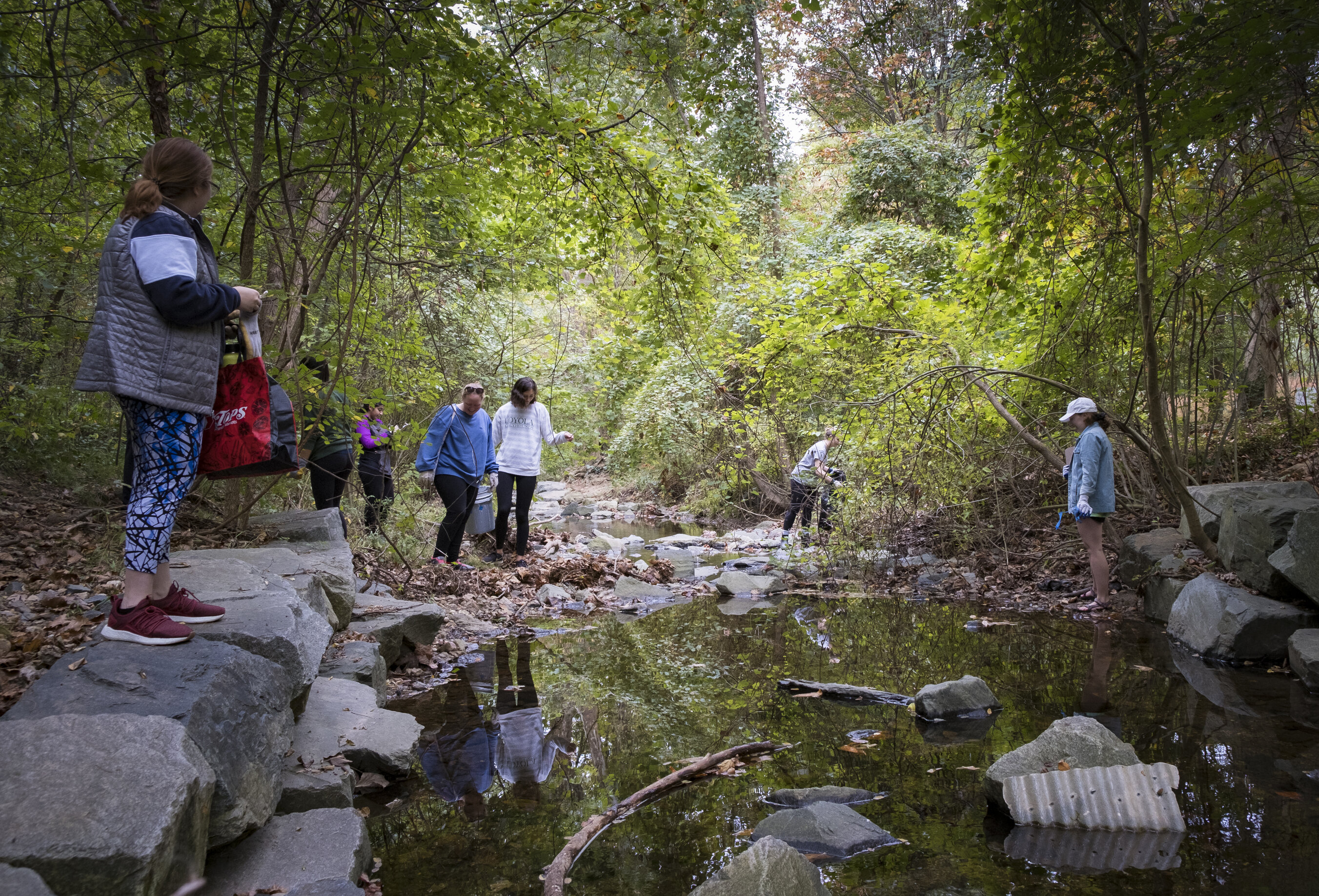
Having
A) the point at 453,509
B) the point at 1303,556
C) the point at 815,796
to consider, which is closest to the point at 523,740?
the point at 815,796

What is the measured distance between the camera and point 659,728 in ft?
13.7

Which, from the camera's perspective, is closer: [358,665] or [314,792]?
[314,792]

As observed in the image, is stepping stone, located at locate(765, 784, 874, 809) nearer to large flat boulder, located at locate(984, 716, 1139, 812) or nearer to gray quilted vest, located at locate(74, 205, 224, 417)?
large flat boulder, located at locate(984, 716, 1139, 812)

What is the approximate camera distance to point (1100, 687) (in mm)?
4742

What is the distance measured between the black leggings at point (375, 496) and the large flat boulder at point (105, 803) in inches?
197

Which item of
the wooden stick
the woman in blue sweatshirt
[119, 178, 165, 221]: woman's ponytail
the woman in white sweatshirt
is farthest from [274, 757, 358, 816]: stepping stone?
the woman in white sweatshirt

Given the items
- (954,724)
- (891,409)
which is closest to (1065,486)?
(891,409)

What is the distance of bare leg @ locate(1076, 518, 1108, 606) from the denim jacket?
178 mm

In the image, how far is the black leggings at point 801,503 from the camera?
946 centimetres

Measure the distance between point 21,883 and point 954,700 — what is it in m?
3.98

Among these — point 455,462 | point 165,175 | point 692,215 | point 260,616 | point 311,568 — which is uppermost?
point 692,215

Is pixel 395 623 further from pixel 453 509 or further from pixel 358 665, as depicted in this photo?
pixel 453 509

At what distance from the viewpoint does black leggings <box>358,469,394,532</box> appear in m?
7.25

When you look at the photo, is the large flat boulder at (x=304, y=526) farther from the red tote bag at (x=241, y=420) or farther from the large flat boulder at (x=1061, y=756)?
the large flat boulder at (x=1061, y=756)
